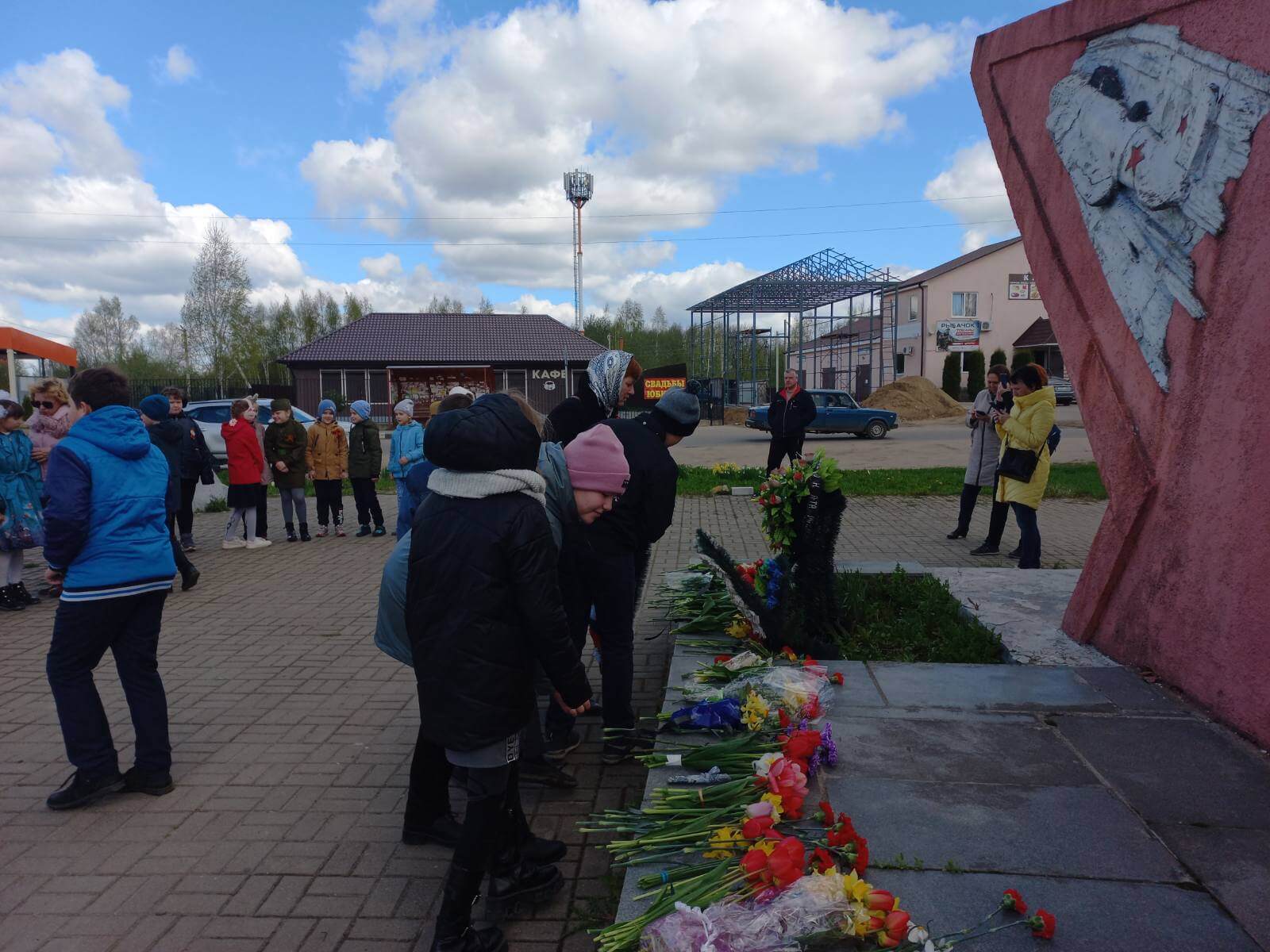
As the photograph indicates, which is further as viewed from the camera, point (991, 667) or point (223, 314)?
point (223, 314)

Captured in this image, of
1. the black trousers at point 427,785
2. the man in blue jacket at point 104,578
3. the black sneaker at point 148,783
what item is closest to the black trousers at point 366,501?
the man in blue jacket at point 104,578

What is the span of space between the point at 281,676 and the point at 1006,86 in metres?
5.97

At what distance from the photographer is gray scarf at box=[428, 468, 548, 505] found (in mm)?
2566

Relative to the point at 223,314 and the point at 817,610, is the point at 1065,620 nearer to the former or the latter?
the point at 817,610

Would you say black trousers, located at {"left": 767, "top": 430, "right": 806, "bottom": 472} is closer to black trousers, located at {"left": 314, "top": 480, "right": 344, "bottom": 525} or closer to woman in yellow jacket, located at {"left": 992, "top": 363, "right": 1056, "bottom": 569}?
woman in yellow jacket, located at {"left": 992, "top": 363, "right": 1056, "bottom": 569}

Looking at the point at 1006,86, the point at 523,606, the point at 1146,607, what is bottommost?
the point at 1146,607

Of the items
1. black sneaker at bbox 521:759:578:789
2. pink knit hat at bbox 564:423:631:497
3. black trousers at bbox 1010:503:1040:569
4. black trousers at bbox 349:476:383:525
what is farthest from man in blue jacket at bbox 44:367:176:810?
black trousers at bbox 349:476:383:525

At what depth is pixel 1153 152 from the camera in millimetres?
4336

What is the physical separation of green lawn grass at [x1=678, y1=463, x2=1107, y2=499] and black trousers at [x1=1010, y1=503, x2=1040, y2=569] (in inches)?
212

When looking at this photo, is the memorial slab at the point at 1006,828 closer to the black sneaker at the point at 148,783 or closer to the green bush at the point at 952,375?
the black sneaker at the point at 148,783

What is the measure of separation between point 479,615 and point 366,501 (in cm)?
873

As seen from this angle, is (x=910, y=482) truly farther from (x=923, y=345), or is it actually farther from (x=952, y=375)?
(x=923, y=345)

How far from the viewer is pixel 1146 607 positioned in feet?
14.5

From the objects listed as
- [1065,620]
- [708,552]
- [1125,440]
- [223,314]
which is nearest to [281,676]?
[708,552]
